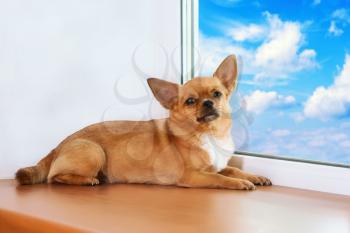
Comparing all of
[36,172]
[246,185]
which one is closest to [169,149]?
[246,185]

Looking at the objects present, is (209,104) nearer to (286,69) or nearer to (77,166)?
(286,69)

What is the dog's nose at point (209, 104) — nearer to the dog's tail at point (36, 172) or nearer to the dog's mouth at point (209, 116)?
the dog's mouth at point (209, 116)

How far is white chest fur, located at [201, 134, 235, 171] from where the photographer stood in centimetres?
128

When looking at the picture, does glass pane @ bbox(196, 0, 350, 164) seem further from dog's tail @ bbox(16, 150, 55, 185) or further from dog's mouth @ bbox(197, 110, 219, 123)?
dog's tail @ bbox(16, 150, 55, 185)

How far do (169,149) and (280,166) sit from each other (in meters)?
0.30

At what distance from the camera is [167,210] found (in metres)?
0.97

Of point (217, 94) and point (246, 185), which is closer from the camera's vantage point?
point (246, 185)

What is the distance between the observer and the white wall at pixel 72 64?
51.0 inches

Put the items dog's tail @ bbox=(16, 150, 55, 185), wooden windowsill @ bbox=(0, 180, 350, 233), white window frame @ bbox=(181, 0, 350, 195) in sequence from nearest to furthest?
1. wooden windowsill @ bbox=(0, 180, 350, 233)
2. white window frame @ bbox=(181, 0, 350, 195)
3. dog's tail @ bbox=(16, 150, 55, 185)

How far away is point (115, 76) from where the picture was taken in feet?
4.86

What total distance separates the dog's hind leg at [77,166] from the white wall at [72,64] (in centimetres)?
14

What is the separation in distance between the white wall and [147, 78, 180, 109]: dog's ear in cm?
18

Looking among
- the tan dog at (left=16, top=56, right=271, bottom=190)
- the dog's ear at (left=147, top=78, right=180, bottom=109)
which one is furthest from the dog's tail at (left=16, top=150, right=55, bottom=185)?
the dog's ear at (left=147, top=78, right=180, bottom=109)

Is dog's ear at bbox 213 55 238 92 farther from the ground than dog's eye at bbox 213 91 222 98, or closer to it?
farther from the ground
